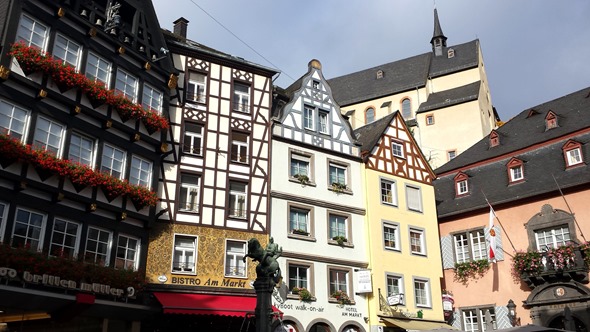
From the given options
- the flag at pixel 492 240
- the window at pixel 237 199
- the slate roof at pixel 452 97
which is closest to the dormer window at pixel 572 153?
the flag at pixel 492 240

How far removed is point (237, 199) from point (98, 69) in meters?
6.84

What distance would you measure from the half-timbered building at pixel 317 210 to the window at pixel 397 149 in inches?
89.9

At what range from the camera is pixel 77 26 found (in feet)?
63.7

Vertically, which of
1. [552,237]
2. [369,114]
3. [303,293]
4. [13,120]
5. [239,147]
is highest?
[369,114]

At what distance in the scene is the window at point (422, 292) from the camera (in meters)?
26.7

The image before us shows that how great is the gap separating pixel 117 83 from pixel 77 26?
2.21m

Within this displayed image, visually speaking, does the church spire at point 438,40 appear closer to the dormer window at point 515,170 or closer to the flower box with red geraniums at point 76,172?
the dormer window at point 515,170

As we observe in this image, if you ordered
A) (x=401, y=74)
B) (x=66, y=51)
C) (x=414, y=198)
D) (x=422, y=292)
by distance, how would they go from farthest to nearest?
(x=401, y=74), (x=414, y=198), (x=422, y=292), (x=66, y=51)

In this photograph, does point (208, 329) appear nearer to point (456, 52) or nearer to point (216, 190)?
point (216, 190)

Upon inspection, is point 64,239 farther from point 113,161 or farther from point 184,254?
point 184,254

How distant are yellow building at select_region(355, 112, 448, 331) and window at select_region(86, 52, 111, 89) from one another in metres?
12.0

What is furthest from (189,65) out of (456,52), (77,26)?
(456,52)

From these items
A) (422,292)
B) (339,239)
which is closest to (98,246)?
(339,239)

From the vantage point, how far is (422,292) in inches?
1067
